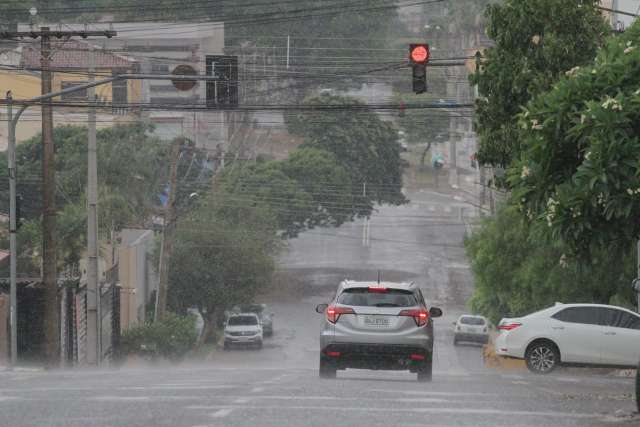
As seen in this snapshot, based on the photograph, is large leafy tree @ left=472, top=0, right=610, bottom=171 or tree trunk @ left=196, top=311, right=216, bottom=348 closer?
large leafy tree @ left=472, top=0, right=610, bottom=171

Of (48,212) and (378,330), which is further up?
(48,212)

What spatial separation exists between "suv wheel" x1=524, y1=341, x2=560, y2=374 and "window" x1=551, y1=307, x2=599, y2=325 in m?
0.57

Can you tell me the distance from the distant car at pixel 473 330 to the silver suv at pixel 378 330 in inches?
1794

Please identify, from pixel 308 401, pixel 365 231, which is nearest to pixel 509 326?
pixel 308 401

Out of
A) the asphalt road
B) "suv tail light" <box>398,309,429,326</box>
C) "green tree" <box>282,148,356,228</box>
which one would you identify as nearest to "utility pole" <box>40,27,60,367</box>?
the asphalt road

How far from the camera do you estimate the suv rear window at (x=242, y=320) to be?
2655 inches

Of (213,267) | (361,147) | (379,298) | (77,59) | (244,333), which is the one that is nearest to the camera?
(379,298)

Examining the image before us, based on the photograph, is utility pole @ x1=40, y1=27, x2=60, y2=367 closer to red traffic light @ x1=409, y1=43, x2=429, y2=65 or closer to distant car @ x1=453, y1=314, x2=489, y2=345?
red traffic light @ x1=409, y1=43, x2=429, y2=65

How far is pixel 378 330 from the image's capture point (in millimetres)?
21266

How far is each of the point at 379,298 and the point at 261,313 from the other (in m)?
54.6

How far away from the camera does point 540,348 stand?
89.4 ft

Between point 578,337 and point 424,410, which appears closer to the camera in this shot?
point 424,410

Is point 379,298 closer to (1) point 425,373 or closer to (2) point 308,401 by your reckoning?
(1) point 425,373

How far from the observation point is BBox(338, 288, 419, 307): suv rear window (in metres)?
21.4
